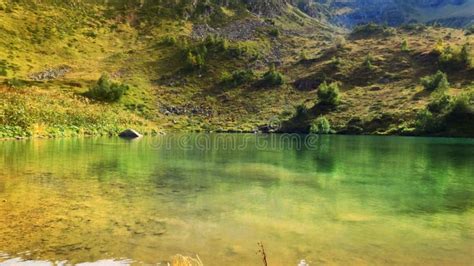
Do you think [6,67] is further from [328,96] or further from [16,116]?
[328,96]

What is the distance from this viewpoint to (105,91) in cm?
8731

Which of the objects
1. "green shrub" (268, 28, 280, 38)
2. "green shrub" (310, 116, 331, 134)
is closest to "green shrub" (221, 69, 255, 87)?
"green shrub" (310, 116, 331, 134)

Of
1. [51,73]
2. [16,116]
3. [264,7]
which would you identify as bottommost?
[16,116]

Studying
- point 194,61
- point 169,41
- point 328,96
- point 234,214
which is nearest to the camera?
point 234,214

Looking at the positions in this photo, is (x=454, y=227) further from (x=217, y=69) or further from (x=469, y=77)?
(x=217, y=69)

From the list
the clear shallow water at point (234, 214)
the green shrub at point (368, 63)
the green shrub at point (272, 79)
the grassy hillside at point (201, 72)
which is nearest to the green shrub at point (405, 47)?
the grassy hillside at point (201, 72)

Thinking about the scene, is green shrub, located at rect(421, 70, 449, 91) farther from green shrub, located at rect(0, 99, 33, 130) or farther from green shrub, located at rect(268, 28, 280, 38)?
green shrub, located at rect(0, 99, 33, 130)

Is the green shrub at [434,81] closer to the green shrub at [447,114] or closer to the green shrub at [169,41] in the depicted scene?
the green shrub at [447,114]

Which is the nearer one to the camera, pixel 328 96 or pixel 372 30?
pixel 328 96

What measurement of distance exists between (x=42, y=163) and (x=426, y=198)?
73.2 ft

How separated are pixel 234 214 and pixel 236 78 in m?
101

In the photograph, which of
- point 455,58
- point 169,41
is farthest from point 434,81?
point 169,41

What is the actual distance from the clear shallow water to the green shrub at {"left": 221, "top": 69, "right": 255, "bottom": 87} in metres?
87.0

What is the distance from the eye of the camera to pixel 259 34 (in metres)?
147
